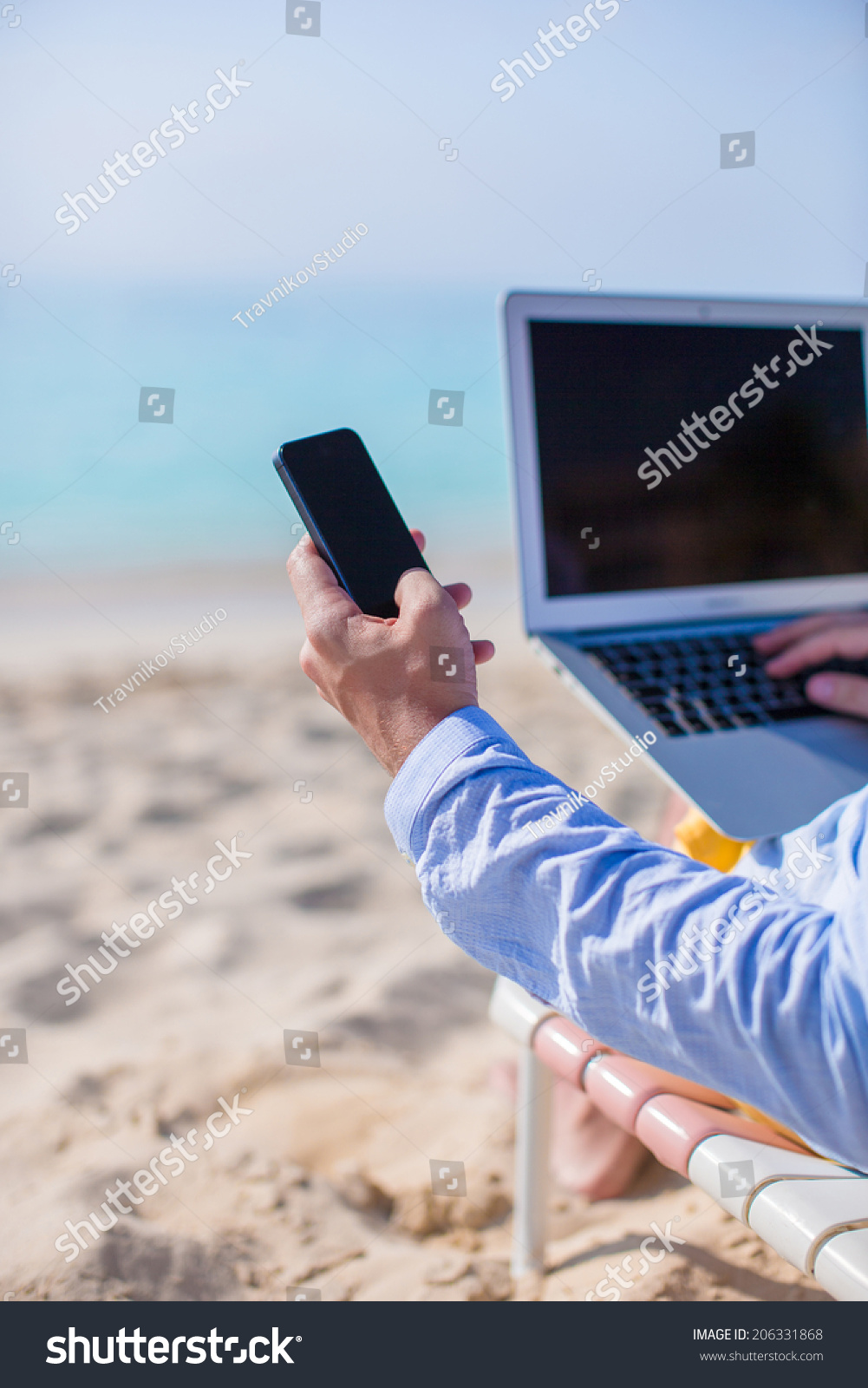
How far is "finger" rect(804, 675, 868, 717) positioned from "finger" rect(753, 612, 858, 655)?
73mm

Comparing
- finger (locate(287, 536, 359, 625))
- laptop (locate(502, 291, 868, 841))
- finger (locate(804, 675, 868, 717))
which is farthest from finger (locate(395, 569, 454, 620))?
finger (locate(804, 675, 868, 717))

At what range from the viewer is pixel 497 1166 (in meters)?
1.09

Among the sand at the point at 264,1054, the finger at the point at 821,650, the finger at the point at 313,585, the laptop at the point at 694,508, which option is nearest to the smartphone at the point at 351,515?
the finger at the point at 313,585

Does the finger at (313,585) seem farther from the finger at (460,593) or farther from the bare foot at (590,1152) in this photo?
the bare foot at (590,1152)

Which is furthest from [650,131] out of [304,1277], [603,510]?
[304,1277]

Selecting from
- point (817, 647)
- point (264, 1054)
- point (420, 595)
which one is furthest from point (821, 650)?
point (264, 1054)

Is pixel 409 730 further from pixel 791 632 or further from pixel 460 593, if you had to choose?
pixel 791 632

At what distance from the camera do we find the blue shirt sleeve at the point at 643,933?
341 mm

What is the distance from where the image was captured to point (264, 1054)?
1252 mm

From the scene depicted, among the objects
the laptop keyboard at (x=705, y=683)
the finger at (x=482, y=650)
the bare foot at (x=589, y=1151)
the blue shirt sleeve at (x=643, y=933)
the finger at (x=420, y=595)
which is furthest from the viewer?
the bare foot at (x=589, y=1151)

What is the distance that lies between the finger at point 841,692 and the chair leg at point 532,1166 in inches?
17.9

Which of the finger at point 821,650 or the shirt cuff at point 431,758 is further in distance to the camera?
the finger at point 821,650

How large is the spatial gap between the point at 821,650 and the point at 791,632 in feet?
0.12

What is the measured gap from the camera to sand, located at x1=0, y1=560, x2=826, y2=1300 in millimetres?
881
